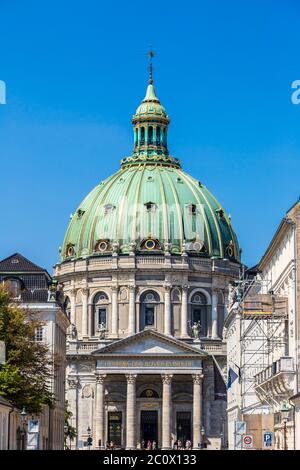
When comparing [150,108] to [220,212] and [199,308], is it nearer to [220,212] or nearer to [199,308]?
[220,212]

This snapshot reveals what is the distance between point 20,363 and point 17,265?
38871mm

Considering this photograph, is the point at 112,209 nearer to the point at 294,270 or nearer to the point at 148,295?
the point at 148,295

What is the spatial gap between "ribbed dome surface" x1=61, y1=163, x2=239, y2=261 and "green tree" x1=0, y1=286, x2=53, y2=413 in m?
95.7

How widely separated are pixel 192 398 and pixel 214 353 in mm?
5945

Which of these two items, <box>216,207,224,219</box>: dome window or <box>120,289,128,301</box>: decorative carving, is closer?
<box>120,289,128,301</box>: decorative carving

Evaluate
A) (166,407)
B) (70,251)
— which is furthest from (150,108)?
(166,407)

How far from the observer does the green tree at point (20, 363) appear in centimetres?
6831

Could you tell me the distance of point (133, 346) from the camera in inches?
6156

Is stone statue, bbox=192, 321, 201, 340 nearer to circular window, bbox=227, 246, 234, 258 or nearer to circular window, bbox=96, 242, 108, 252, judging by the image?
circular window, bbox=227, 246, 234, 258

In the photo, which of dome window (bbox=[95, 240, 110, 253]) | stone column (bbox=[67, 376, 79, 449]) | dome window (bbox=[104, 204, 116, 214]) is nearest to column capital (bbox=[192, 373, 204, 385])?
stone column (bbox=[67, 376, 79, 449])

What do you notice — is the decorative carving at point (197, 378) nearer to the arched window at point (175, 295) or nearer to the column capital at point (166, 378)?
the column capital at point (166, 378)

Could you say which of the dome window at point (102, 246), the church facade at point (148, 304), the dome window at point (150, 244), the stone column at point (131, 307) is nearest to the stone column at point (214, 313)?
the church facade at point (148, 304)

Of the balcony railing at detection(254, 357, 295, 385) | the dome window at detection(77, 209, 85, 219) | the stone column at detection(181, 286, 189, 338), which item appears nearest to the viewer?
the balcony railing at detection(254, 357, 295, 385)

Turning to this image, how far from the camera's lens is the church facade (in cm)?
15738
